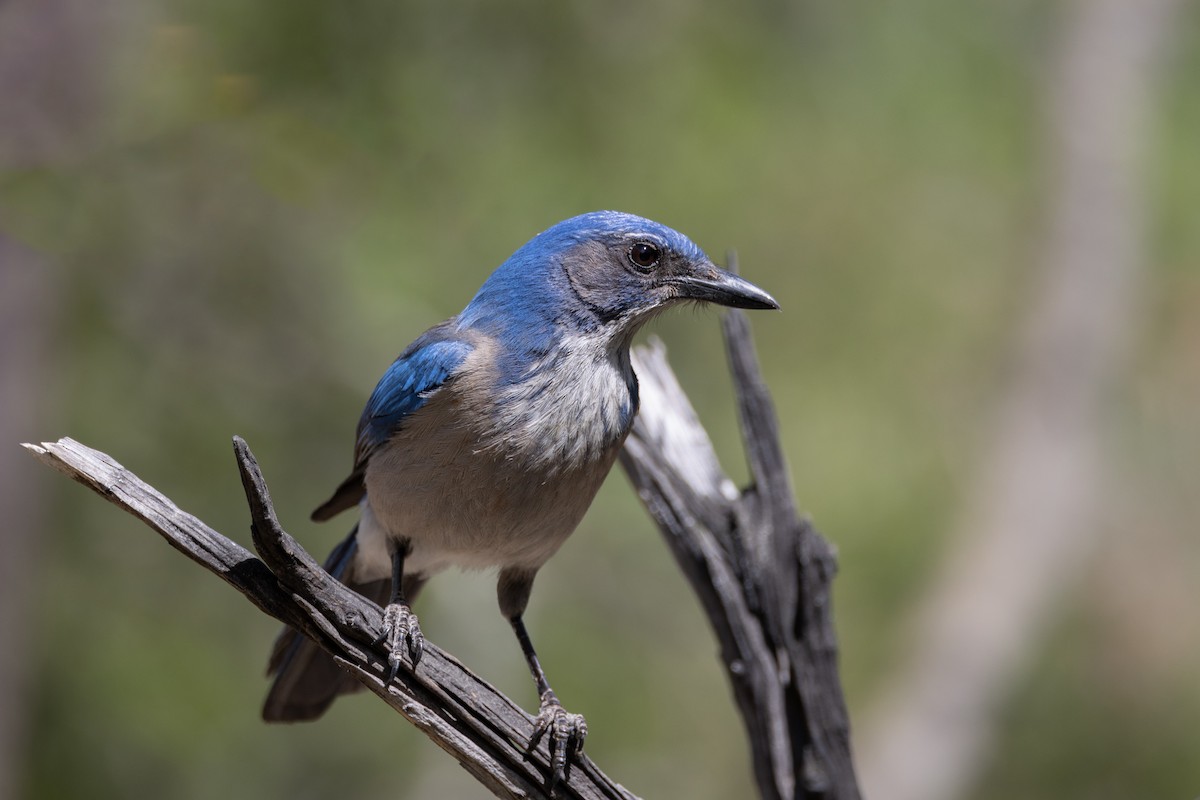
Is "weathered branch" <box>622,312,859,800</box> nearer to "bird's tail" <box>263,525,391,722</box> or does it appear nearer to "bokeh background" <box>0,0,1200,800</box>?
"bird's tail" <box>263,525,391,722</box>

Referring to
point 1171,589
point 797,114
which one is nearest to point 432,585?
point 797,114

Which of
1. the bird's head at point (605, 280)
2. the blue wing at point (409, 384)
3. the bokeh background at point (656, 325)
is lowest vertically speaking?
the blue wing at point (409, 384)

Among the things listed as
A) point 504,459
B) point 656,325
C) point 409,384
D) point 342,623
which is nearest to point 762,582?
point 504,459

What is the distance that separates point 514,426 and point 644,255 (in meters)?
0.88

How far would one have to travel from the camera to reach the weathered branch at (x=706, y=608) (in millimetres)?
3438

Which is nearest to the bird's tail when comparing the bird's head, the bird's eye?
the bird's head

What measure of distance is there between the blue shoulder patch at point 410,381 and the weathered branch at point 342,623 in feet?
2.70

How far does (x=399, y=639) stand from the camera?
3.62 metres

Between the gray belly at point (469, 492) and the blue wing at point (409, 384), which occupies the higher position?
the blue wing at point (409, 384)

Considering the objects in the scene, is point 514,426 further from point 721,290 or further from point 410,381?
point 721,290

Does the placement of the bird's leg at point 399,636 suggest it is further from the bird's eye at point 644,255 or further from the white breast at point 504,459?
the bird's eye at point 644,255

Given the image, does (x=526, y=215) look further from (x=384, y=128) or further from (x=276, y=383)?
(x=276, y=383)

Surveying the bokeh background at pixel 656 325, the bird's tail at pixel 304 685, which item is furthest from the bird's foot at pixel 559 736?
the bokeh background at pixel 656 325

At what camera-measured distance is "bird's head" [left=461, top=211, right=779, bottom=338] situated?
170 inches
